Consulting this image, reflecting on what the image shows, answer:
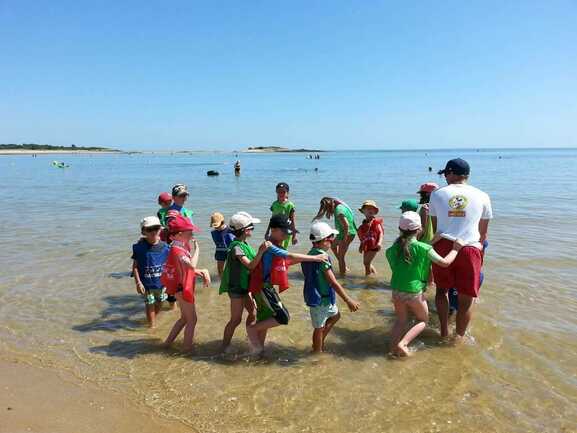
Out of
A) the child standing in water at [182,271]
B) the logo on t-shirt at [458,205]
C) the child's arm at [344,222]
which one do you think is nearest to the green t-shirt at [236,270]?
the child standing in water at [182,271]

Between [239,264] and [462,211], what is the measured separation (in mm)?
2645

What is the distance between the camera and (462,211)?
4750mm

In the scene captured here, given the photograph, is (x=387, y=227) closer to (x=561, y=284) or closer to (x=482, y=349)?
(x=561, y=284)

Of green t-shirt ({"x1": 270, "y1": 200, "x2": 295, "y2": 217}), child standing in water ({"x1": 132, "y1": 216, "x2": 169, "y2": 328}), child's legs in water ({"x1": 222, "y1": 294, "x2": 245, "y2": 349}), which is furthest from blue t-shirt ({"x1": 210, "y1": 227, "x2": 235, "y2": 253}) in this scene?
child's legs in water ({"x1": 222, "y1": 294, "x2": 245, "y2": 349})

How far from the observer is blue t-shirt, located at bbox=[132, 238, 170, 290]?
5703 millimetres

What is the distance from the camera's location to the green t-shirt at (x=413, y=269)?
461cm

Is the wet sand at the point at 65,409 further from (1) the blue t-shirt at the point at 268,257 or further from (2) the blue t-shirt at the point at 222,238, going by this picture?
(2) the blue t-shirt at the point at 222,238

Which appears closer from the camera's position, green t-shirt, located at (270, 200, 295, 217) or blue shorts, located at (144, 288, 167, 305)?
blue shorts, located at (144, 288, 167, 305)

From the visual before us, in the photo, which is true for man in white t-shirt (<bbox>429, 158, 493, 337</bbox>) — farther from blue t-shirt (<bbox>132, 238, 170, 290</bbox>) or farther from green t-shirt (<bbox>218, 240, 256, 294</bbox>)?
blue t-shirt (<bbox>132, 238, 170, 290</bbox>)

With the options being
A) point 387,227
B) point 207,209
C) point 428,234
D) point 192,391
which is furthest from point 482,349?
point 207,209

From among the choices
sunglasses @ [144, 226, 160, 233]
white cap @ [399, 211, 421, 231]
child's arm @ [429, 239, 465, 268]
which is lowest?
child's arm @ [429, 239, 465, 268]

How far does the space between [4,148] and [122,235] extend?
529 feet

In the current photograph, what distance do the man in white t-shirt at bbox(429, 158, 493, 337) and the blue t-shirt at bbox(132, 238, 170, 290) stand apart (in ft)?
12.1

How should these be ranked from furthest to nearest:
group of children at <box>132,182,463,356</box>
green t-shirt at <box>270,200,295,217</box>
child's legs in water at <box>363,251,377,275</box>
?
Result: child's legs in water at <box>363,251,377,275</box> < green t-shirt at <box>270,200,295,217</box> < group of children at <box>132,182,463,356</box>
